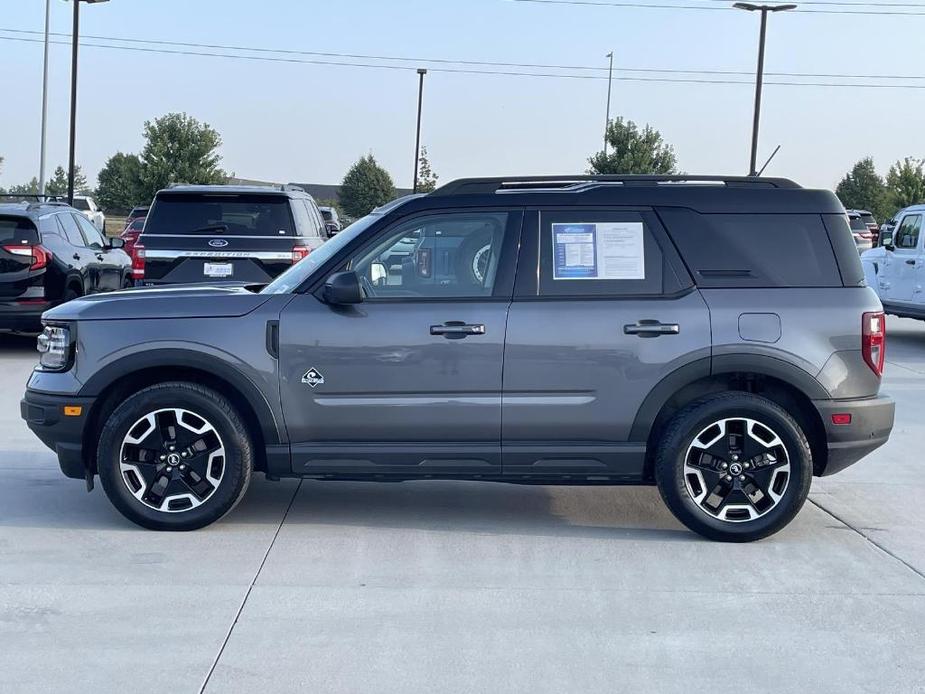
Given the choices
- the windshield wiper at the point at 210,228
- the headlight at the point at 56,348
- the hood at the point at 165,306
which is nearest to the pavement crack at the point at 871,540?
the hood at the point at 165,306

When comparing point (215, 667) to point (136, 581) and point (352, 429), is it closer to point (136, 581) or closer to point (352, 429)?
point (136, 581)

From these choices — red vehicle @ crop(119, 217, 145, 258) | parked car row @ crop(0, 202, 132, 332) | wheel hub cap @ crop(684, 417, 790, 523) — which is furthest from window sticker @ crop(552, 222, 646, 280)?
red vehicle @ crop(119, 217, 145, 258)

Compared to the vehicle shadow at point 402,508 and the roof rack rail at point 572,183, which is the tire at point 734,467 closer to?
the vehicle shadow at point 402,508

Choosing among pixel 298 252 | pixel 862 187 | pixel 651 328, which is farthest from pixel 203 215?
pixel 862 187

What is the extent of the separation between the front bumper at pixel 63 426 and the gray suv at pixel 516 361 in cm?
1

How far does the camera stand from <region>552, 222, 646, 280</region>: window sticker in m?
6.11

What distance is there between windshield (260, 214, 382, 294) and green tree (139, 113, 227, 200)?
4253 centimetres

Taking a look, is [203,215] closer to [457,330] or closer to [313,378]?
[313,378]

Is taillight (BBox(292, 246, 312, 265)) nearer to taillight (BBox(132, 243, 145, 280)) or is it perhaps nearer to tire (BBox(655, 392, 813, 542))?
taillight (BBox(132, 243, 145, 280))

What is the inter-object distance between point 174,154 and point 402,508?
43.8 metres

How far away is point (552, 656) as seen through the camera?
14.6 feet

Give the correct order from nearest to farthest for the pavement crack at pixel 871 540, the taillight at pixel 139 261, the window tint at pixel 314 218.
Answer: the pavement crack at pixel 871 540
the taillight at pixel 139 261
the window tint at pixel 314 218

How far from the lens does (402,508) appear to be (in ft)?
22.2

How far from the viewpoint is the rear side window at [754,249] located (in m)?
6.09
